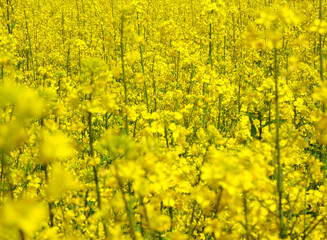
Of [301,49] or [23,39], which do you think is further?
[23,39]

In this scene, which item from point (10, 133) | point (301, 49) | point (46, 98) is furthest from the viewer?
point (301, 49)

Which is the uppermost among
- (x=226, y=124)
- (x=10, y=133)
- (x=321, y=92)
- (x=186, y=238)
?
(x=10, y=133)

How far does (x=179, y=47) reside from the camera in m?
4.50

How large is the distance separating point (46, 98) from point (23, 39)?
21.7ft

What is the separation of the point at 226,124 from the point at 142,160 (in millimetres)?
3304

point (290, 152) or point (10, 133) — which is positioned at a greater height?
point (10, 133)

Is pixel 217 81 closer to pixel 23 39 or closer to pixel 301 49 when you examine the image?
pixel 301 49

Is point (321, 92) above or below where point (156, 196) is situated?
above

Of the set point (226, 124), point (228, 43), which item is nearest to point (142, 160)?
point (226, 124)

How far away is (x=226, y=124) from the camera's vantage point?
14.9 feet

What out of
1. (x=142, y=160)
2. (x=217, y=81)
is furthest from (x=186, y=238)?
(x=217, y=81)

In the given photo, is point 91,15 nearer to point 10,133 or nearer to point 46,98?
point 46,98

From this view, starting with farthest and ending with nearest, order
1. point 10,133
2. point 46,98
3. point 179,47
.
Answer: point 179,47, point 46,98, point 10,133

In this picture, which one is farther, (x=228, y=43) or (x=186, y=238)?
(x=228, y=43)
